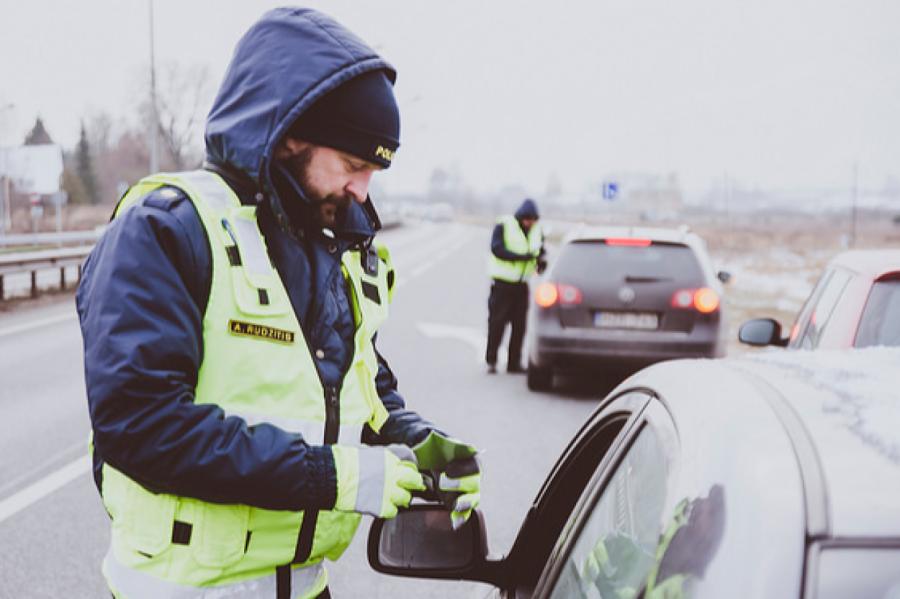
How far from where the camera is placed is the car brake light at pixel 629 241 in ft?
28.6

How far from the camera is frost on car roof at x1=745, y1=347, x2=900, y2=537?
40.7 inches

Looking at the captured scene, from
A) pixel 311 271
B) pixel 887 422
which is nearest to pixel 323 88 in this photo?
pixel 311 271

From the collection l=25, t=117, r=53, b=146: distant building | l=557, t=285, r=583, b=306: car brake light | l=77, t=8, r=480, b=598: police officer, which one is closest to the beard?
l=77, t=8, r=480, b=598: police officer

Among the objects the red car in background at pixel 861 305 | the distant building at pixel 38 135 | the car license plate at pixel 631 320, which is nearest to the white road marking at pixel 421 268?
the car license plate at pixel 631 320

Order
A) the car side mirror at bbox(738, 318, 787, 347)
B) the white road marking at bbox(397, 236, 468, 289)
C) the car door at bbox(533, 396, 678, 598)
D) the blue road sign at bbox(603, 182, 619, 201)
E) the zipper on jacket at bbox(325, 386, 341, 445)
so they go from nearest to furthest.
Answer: the car door at bbox(533, 396, 678, 598), the zipper on jacket at bbox(325, 386, 341, 445), the car side mirror at bbox(738, 318, 787, 347), the white road marking at bbox(397, 236, 468, 289), the blue road sign at bbox(603, 182, 619, 201)

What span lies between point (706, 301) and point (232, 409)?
282 inches

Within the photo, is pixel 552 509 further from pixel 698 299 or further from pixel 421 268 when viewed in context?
pixel 421 268

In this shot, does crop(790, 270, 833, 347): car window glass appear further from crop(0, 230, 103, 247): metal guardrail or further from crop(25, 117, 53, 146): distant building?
crop(25, 117, 53, 146): distant building

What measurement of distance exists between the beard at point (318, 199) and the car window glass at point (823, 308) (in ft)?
10.0

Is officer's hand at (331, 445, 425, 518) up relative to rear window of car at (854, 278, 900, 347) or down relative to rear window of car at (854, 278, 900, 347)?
up

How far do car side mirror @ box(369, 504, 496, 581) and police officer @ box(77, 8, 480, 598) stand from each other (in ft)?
0.45

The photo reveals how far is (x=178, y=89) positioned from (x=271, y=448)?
86.1 meters

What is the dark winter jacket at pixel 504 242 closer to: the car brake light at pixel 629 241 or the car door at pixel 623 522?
the car brake light at pixel 629 241

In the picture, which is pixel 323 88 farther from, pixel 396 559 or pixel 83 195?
pixel 83 195
